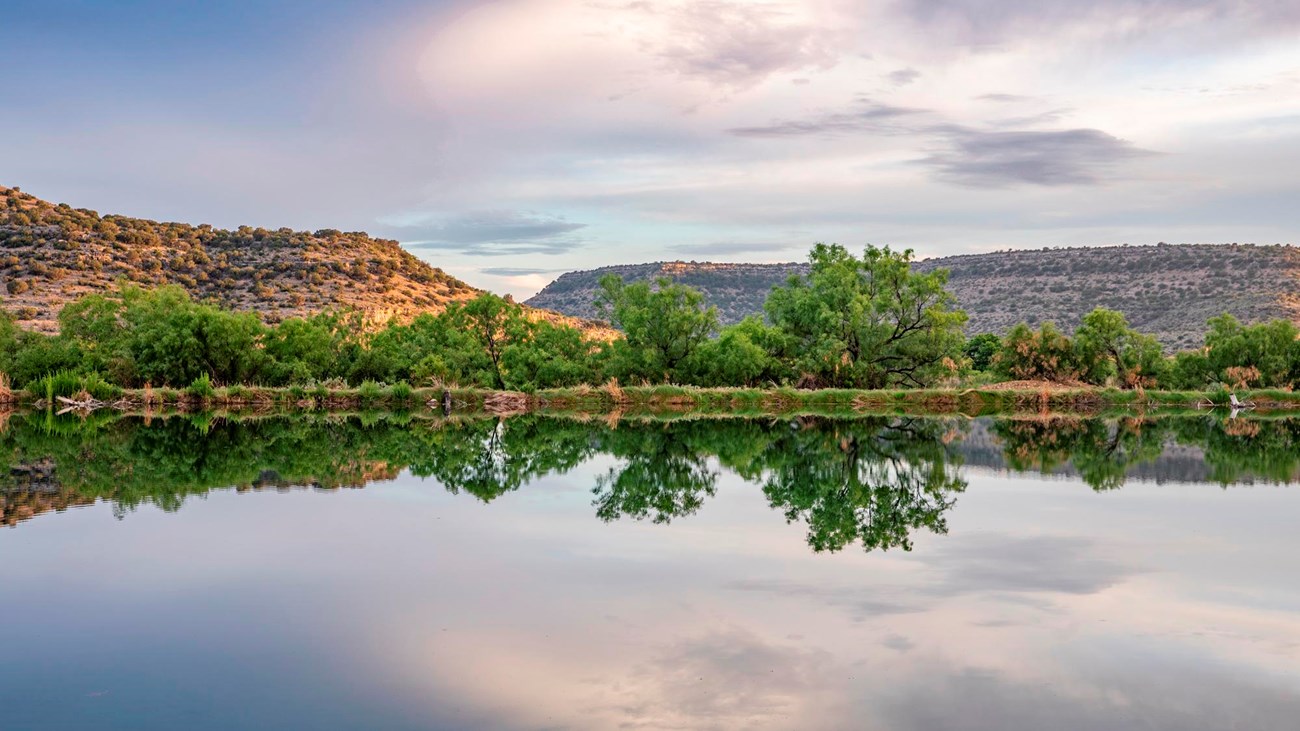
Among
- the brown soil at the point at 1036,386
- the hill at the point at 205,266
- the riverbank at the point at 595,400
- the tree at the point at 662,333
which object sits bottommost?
the riverbank at the point at 595,400

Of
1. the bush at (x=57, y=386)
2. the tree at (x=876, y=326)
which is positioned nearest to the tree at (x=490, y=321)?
the tree at (x=876, y=326)

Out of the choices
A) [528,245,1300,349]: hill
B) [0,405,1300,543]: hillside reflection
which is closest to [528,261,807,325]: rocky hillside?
[528,245,1300,349]: hill

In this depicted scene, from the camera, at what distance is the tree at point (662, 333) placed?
135ft

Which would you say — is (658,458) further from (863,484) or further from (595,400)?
(595,400)

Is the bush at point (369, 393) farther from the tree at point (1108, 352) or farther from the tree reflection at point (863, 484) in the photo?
the tree at point (1108, 352)

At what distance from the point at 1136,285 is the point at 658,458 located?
81922 millimetres

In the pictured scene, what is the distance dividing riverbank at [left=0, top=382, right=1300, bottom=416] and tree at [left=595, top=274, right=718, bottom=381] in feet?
7.32

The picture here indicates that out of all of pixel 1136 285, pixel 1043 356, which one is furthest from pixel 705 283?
pixel 1043 356

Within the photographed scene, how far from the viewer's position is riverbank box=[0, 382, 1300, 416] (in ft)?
122

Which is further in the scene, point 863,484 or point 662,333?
point 662,333

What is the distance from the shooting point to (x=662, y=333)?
41156 millimetres

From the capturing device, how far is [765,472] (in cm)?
1834

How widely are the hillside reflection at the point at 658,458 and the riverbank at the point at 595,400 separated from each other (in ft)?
19.6

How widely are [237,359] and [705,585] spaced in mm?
35451
